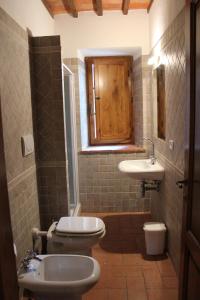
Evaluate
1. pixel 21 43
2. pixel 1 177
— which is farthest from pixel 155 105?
pixel 1 177

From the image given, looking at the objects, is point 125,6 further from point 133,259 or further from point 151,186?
point 133,259

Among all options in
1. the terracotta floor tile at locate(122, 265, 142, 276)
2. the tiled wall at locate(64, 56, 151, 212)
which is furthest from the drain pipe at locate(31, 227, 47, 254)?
the tiled wall at locate(64, 56, 151, 212)

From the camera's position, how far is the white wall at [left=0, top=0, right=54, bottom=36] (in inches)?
82.2

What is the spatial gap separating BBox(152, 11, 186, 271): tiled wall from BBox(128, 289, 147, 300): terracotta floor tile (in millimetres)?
401

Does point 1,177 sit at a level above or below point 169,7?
below

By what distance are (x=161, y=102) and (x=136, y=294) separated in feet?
6.24

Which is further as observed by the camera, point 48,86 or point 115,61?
point 115,61

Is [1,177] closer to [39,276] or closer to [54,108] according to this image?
[39,276]

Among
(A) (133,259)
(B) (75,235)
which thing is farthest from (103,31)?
(A) (133,259)

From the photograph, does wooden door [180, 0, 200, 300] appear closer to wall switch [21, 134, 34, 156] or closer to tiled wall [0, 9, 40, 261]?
tiled wall [0, 9, 40, 261]

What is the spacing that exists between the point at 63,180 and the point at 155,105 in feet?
4.83

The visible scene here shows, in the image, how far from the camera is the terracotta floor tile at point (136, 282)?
90.7 inches

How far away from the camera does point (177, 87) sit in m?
2.30

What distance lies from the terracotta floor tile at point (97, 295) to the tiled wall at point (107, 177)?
1657 mm
